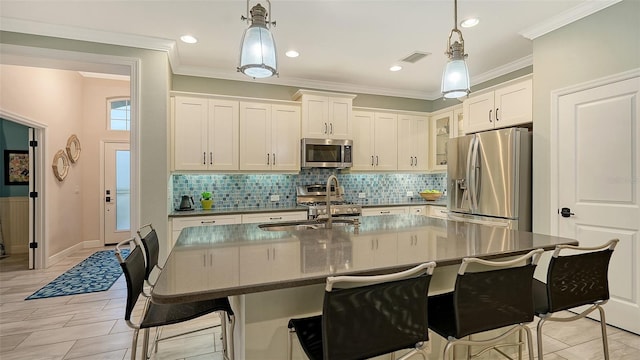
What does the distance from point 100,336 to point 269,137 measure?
2.78 meters

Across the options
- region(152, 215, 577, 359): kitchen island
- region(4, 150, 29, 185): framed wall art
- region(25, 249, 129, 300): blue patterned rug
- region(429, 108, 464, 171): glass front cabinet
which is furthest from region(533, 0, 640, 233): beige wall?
region(4, 150, 29, 185): framed wall art

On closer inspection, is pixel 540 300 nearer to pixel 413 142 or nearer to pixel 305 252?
pixel 305 252

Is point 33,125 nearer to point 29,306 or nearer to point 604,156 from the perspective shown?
point 29,306

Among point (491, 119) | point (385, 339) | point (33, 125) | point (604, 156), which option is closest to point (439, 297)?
point (385, 339)

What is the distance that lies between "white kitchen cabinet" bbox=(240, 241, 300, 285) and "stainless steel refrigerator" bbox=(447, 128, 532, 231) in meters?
2.59

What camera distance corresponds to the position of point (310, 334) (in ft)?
4.49

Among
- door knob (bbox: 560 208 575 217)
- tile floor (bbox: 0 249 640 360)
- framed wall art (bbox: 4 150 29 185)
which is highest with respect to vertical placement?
framed wall art (bbox: 4 150 29 185)

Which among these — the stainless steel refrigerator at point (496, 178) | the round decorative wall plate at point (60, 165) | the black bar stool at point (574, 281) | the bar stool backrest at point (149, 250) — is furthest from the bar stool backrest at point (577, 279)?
the round decorative wall plate at point (60, 165)

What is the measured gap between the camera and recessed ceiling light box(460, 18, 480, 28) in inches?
116

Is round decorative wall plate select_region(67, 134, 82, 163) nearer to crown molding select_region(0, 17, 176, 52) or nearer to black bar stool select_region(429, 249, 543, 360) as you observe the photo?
crown molding select_region(0, 17, 176, 52)

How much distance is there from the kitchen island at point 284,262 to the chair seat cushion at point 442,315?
0.15 meters

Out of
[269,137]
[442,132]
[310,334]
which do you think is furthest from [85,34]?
[442,132]

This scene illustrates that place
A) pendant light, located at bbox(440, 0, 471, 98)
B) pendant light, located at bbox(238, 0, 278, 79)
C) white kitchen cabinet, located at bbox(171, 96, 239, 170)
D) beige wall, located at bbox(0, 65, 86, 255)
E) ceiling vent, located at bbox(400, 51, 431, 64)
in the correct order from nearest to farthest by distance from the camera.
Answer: pendant light, located at bbox(238, 0, 278, 79), pendant light, located at bbox(440, 0, 471, 98), ceiling vent, located at bbox(400, 51, 431, 64), white kitchen cabinet, located at bbox(171, 96, 239, 170), beige wall, located at bbox(0, 65, 86, 255)

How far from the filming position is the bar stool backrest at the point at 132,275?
1498mm
